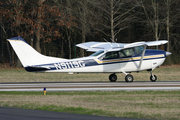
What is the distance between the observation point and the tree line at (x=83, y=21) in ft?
110

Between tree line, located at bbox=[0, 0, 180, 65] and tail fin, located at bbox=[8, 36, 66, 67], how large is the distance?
50.3 feet

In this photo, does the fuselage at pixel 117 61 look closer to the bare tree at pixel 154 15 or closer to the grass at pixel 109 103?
the grass at pixel 109 103

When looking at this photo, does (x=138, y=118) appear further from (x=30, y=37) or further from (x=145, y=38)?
(x=145, y=38)

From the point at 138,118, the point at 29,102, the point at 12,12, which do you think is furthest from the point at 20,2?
the point at 138,118

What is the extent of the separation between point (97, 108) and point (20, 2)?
2540 cm

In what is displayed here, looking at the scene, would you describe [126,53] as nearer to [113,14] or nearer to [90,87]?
[90,87]

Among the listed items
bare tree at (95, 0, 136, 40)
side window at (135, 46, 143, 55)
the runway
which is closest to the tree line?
bare tree at (95, 0, 136, 40)

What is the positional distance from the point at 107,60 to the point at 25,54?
5.02 meters

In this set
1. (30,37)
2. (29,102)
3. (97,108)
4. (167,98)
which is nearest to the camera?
(97,108)

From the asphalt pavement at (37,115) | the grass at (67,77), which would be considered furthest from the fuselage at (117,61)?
the asphalt pavement at (37,115)

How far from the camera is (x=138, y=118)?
867 centimetres

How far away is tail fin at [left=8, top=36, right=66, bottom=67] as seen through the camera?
57.7 ft

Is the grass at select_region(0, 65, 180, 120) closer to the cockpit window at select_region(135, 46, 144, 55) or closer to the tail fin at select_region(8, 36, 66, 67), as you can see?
the tail fin at select_region(8, 36, 66, 67)

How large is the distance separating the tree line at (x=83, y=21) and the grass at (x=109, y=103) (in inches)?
810
